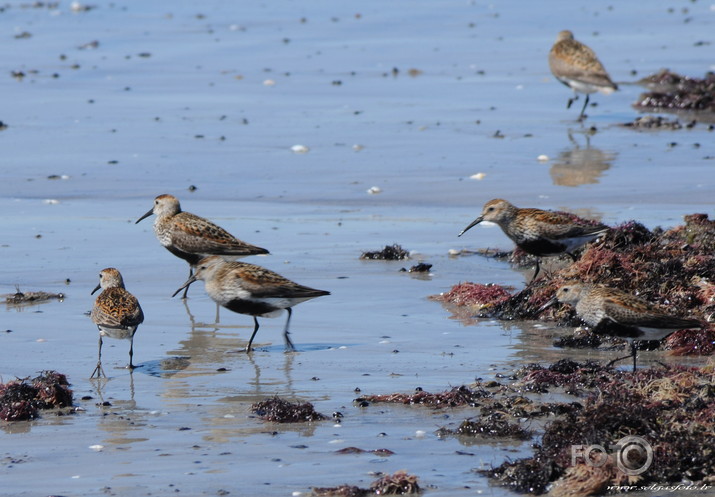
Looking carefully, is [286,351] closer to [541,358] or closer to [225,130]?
[541,358]

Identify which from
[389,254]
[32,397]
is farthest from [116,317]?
[389,254]

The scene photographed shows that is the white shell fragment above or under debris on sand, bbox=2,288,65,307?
above

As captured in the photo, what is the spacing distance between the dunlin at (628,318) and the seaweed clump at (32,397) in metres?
3.40

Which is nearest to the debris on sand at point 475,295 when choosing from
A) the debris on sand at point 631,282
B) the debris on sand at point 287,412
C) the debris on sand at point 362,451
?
the debris on sand at point 631,282

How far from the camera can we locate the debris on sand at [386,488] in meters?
5.91

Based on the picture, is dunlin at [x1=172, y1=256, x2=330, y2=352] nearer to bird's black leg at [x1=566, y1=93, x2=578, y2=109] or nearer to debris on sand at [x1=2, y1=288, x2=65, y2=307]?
debris on sand at [x1=2, y1=288, x2=65, y2=307]

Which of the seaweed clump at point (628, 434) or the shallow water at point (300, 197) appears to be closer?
the seaweed clump at point (628, 434)

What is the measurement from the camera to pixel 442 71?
22484 millimetres

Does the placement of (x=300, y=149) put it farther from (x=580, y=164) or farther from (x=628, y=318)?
(x=628, y=318)

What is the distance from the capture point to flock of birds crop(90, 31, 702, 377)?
8.10 meters

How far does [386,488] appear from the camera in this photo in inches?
234

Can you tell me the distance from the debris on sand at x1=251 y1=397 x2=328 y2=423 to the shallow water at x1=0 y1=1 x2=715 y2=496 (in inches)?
3.1

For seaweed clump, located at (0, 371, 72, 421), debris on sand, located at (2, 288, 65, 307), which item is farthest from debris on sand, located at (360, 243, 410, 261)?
seaweed clump, located at (0, 371, 72, 421)

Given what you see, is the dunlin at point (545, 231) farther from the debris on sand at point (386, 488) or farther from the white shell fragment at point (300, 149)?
the white shell fragment at point (300, 149)
